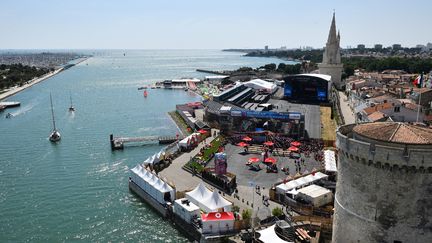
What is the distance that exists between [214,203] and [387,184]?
624 inches

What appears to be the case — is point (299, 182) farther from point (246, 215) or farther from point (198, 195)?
point (198, 195)

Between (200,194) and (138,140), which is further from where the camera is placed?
(138,140)

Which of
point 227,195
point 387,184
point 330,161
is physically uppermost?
point 387,184

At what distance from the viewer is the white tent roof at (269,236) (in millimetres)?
22797

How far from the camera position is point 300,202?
92.5 feet

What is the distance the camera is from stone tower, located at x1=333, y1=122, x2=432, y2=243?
12.9 m

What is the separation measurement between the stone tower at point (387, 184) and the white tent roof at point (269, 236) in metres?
8.27

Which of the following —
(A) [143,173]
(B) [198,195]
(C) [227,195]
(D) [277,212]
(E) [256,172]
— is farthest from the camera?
(E) [256,172]

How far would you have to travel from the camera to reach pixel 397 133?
14352mm

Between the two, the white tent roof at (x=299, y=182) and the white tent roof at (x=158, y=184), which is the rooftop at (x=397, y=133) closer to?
the white tent roof at (x=299, y=182)

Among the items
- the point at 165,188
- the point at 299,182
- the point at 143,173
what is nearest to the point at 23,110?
the point at 143,173

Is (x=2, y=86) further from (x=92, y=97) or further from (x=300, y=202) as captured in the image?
(x=300, y=202)

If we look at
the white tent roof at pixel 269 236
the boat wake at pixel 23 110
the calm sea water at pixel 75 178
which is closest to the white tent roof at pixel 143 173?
the calm sea water at pixel 75 178

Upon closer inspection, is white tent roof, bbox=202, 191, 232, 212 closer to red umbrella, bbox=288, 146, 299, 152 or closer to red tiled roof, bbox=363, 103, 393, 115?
red umbrella, bbox=288, 146, 299, 152
